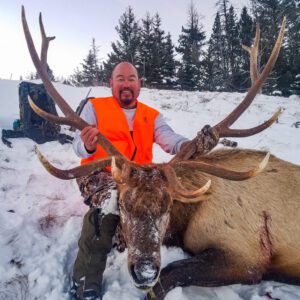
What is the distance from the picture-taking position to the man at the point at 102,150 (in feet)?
9.84

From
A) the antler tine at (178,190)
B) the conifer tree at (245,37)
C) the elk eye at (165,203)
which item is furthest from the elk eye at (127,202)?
the conifer tree at (245,37)

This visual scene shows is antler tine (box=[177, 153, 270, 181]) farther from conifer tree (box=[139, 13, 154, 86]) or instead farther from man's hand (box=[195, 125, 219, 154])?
conifer tree (box=[139, 13, 154, 86])

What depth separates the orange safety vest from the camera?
408 centimetres

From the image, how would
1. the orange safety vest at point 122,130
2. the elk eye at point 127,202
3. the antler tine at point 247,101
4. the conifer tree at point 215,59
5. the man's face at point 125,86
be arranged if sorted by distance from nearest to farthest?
the elk eye at point 127,202 → the antler tine at point 247,101 → the orange safety vest at point 122,130 → the man's face at point 125,86 → the conifer tree at point 215,59

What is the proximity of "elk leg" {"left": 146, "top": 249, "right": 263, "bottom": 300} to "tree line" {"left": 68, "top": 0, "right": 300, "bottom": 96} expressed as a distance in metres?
22.4

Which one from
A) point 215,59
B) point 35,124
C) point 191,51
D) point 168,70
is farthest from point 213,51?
point 35,124

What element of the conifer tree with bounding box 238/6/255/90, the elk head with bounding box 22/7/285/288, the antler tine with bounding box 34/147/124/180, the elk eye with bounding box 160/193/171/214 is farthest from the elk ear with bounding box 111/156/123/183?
the conifer tree with bounding box 238/6/255/90

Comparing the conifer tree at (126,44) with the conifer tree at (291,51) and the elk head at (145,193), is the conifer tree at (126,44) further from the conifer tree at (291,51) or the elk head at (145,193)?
the elk head at (145,193)

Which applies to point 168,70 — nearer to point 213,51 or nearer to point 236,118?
point 213,51

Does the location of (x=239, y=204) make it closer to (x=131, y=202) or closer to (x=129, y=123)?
(x=131, y=202)

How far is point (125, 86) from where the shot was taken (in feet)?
14.3

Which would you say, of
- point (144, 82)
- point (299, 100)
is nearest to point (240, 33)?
point (144, 82)

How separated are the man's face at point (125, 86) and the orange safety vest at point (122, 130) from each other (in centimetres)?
13

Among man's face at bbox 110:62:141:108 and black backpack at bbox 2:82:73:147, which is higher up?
man's face at bbox 110:62:141:108
